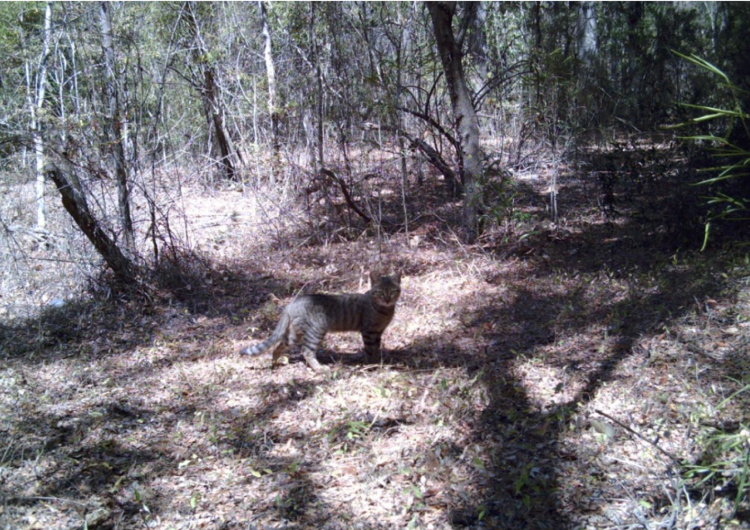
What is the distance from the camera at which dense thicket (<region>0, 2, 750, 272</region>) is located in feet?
25.9

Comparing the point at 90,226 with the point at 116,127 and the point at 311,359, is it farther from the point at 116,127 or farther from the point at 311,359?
the point at 311,359

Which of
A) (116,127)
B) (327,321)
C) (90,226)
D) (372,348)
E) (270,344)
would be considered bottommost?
(372,348)

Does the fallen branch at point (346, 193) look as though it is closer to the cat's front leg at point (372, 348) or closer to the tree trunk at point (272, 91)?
the tree trunk at point (272, 91)

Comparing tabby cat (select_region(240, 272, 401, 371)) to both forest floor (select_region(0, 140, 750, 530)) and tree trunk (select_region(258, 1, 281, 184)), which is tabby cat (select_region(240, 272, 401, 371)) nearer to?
forest floor (select_region(0, 140, 750, 530))

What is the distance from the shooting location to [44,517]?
12.6 feet

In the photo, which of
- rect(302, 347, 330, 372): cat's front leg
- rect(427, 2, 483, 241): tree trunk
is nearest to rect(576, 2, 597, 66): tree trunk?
rect(427, 2, 483, 241): tree trunk

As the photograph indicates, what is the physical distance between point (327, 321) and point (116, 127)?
3.92m

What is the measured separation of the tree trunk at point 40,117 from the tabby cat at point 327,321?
3546 millimetres

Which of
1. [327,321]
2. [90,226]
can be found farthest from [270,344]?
[90,226]

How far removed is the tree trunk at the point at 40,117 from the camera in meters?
7.37

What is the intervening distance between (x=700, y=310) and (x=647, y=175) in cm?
361

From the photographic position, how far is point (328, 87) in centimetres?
1084

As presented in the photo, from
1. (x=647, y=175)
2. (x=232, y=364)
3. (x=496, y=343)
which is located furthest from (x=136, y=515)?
(x=647, y=175)

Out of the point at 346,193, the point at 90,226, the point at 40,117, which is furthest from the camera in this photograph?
the point at 346,193
